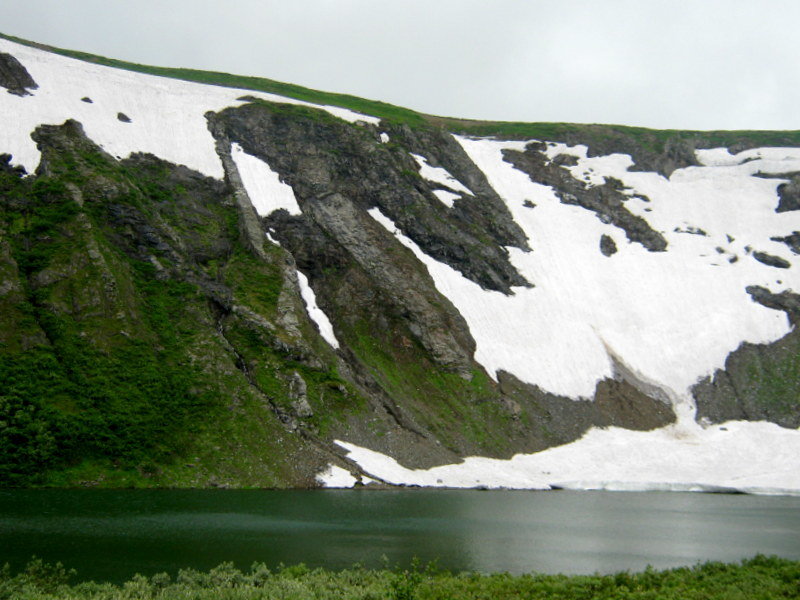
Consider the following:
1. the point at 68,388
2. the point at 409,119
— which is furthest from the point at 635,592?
the point at 409,119

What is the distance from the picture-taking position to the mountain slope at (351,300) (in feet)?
163

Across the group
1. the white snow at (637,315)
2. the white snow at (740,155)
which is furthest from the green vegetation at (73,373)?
the white snow at (740,155)

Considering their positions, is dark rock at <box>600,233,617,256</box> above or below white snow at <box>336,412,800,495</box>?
above

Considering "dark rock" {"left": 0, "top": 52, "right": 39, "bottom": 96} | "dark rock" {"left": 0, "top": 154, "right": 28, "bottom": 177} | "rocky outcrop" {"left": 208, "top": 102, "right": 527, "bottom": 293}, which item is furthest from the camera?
"rocky outcrop" {"left": 208, "top": 102, "right": 527, "bottom": 293}

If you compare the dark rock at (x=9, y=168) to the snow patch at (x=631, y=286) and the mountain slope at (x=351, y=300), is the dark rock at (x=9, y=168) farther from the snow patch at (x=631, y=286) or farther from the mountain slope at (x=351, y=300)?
the snow patch at (x=631, y=286)

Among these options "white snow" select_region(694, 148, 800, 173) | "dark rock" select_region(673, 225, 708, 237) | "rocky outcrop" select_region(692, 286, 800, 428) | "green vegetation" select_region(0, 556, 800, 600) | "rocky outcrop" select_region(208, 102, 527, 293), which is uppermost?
"white snow" select_region(694, 148, 800, 173)

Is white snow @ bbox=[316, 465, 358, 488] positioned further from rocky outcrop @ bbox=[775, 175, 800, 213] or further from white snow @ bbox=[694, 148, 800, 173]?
white snow @ bbox=[694, 148, 800, 173]

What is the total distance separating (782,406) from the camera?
78.7 m

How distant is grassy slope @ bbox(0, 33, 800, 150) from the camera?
120188mm

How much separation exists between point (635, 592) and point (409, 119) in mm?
105137

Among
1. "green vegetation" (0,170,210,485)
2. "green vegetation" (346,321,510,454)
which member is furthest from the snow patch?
"green vegetation" (0,170,210,485)

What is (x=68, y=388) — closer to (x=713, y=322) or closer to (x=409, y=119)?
(x=713, y=322)

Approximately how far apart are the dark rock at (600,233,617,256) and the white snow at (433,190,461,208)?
22.8 metres

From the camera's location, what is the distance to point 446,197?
310 ft
